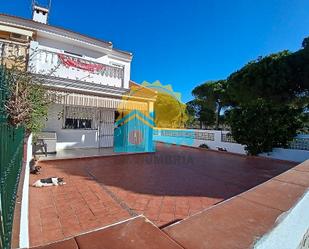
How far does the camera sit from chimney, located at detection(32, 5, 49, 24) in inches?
708

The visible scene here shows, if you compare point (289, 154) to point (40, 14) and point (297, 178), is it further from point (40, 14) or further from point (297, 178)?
point (40, 14)

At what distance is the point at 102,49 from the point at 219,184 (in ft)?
47.2

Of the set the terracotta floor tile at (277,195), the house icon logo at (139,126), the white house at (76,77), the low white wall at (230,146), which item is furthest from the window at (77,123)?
the terracotta floor tile at (277,195)

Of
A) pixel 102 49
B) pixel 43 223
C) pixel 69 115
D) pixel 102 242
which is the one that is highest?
pixel 102 49

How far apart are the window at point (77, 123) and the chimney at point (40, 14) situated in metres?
10.2

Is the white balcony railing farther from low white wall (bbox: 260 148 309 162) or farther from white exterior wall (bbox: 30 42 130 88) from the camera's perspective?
low white wall (bbox: 260 148 309 162)

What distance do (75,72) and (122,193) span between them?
920 cm

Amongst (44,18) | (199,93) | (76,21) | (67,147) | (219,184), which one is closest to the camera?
(219,184)

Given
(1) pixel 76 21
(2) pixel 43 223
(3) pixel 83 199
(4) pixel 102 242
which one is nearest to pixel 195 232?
(4) pixel 102 242

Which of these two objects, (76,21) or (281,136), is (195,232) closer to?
(281,136)

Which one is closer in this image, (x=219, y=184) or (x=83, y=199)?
(x=83, y=199)

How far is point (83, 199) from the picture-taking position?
20.9ft

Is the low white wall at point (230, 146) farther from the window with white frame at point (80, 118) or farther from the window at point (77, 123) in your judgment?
the window at point (77, 123)

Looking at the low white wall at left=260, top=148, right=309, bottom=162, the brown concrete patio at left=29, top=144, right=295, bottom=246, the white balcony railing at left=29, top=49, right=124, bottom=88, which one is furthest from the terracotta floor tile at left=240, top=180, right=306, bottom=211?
the low white wall at left=260, top=148, right=309, bottom=162
